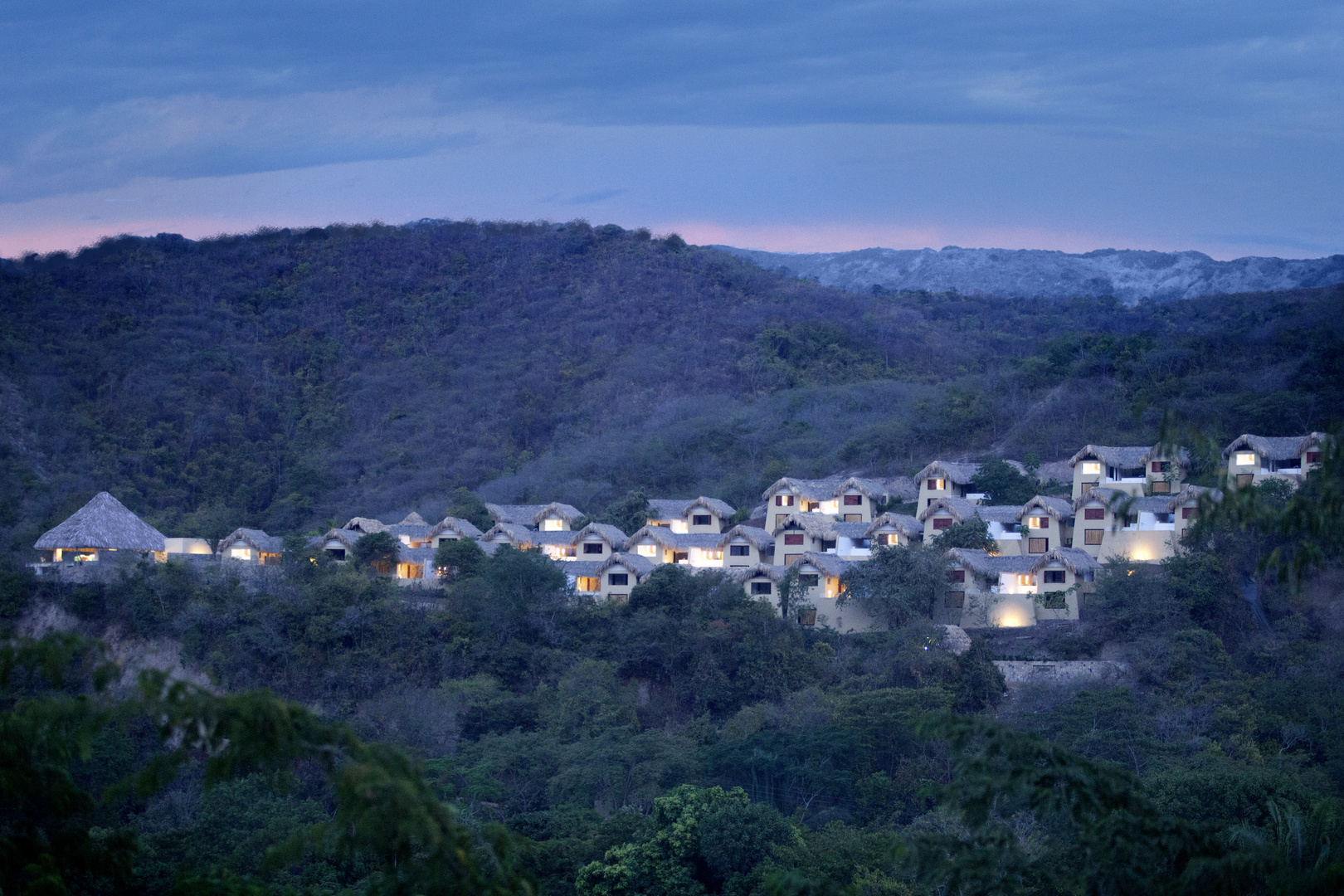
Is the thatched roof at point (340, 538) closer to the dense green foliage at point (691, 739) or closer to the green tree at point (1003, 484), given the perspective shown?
the dense green foliage at point (691, 739)

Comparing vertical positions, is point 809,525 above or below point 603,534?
above

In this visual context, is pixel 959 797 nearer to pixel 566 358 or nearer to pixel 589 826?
pixel 589 826

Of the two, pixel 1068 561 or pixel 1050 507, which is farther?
pixel 1050 507

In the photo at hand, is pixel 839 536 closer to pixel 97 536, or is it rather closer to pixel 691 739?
pixel 691 739

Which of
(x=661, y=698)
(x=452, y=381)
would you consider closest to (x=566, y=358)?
(x=452, y=381)

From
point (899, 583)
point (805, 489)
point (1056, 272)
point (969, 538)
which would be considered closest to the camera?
point (899, 583)

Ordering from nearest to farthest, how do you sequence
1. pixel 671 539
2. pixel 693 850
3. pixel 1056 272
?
pixel 693 850 → pixel 671 539 → pixel 1056 272

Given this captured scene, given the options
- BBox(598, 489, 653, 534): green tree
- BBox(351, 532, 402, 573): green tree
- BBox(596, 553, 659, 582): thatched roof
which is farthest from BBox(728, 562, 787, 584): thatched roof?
BBox(351, 532, 402, 573): green tree

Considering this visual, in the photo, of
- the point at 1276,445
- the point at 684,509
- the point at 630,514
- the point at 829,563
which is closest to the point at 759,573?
the point at 829,563

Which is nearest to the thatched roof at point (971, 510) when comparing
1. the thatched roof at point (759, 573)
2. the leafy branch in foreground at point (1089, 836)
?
the thatched roof at point (759, 573)
